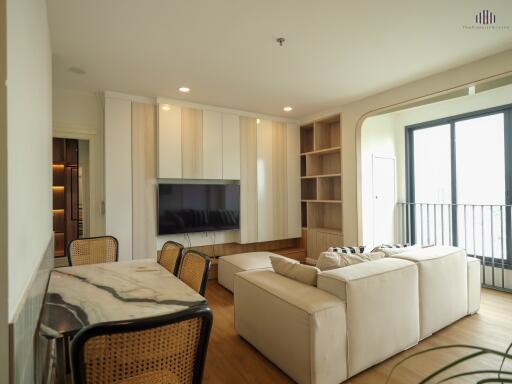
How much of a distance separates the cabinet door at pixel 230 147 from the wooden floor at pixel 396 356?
2090 mm

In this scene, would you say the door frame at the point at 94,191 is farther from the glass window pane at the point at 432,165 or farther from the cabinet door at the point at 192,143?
the glass window pane at the point at 432,165

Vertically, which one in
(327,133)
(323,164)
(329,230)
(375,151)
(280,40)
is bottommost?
(329,230)

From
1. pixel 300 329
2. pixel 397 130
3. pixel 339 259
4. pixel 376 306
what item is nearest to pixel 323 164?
pixel 397 130

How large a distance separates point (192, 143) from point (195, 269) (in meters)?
2.62

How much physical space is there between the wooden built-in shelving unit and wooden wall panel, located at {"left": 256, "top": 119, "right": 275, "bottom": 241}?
70 centimetres

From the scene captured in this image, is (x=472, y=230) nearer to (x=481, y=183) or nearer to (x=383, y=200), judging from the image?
(x=481, y=183)

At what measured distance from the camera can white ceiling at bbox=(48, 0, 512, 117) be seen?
2.07m

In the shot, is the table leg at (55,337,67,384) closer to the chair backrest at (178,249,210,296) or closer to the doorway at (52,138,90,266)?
the chair backrest at (178,249,210,296)

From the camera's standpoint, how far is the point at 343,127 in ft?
14.5

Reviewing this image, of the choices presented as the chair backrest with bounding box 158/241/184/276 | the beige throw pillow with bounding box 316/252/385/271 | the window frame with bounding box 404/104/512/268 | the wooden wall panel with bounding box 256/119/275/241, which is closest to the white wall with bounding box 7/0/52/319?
the chair backrest with bounding box 158/241/184/276

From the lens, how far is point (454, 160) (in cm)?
440

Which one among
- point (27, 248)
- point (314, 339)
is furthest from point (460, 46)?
point (27, 248)

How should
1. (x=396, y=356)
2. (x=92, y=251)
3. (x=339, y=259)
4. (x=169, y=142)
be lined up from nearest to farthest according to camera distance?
(x=396, y=356), (x=339, y=259), (x=92, y=251), (x=169, y=142)

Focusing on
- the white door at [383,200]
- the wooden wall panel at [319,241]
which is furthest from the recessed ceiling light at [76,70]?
the white door at [383,200]
